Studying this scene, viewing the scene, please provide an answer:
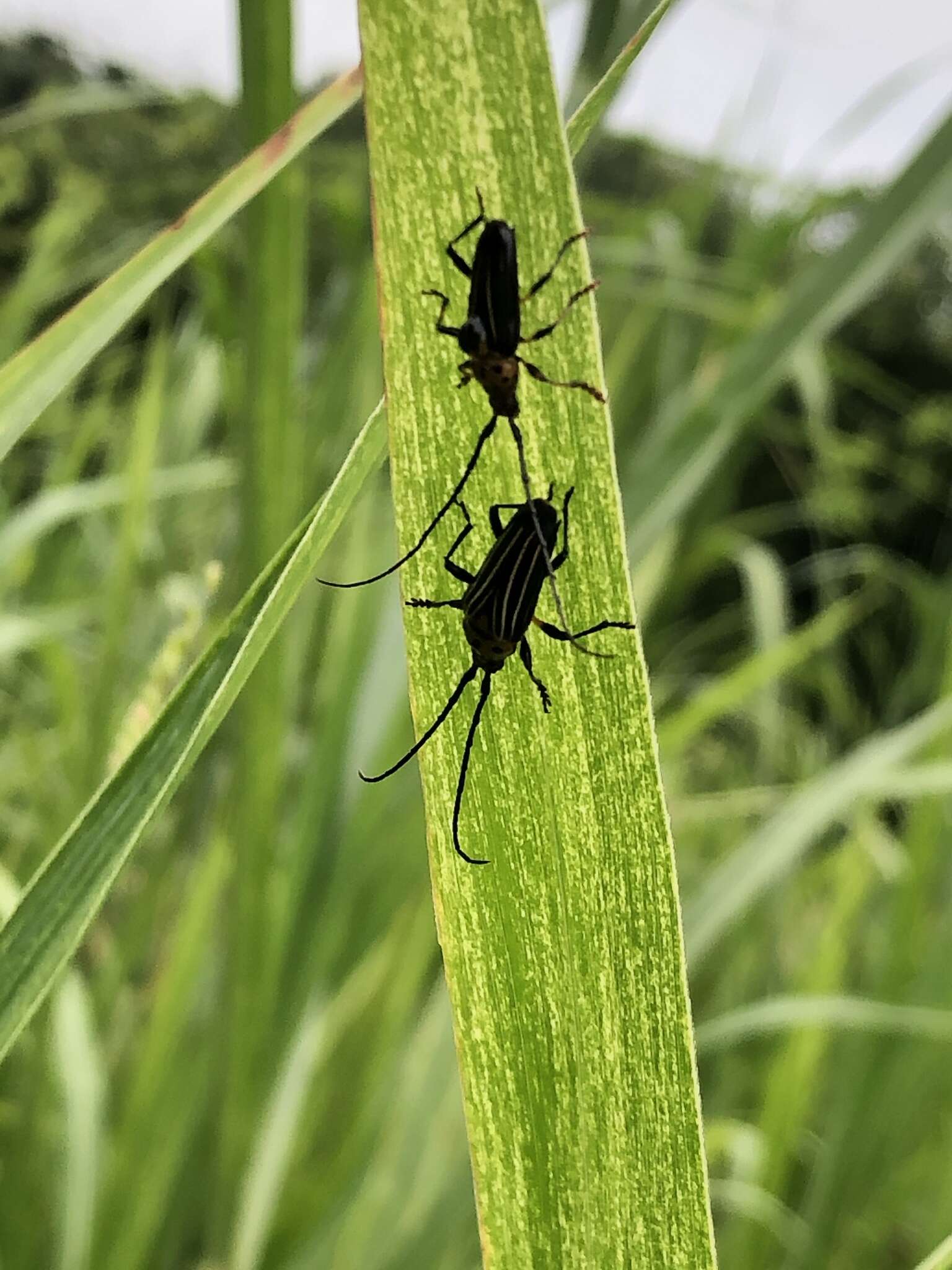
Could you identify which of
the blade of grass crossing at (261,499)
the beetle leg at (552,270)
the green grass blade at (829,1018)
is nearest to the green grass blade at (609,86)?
the beetle leg at (552,270)

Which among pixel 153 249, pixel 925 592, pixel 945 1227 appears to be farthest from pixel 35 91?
pixel 945 1227

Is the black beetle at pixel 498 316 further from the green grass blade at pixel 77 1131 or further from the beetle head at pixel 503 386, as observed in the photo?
the green grass blade at pixel 77 1131

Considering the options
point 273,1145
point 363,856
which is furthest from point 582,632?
point 273,1145

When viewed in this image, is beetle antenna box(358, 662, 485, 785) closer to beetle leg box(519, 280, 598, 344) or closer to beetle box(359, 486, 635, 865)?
beetle box(359, 486, 635, 865)

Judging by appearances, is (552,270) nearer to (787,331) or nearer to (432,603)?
(432,603)

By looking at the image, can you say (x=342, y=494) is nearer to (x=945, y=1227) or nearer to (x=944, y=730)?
(x=944, y=730)

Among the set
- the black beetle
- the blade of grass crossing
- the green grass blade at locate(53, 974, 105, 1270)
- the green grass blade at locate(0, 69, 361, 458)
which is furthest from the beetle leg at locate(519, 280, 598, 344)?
the green grass blade at locate(53, 974, 105, 1270)
